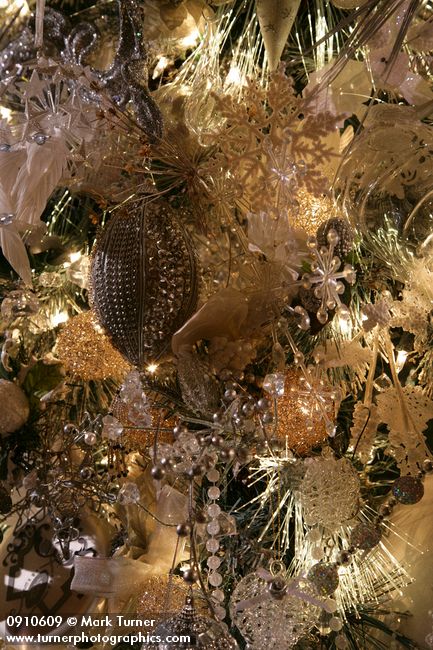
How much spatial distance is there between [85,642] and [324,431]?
0.30m

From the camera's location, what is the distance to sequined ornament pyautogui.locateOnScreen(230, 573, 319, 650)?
0.58 metres

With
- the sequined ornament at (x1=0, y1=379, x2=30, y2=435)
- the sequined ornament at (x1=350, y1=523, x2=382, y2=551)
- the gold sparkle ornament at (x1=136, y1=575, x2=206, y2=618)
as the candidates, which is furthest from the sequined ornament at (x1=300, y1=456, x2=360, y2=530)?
the sequined ornament at (x1=0, y1=379, x2=30, y2=435)

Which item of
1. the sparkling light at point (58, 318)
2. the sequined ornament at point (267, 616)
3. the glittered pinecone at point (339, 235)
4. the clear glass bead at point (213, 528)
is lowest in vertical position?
the sparkling light at point (58, 318)

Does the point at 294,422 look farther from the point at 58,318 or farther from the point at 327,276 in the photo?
the point at 58,318

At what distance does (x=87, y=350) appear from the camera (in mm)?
703

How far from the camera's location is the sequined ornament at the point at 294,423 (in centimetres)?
61

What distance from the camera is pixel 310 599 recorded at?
1.87 feet

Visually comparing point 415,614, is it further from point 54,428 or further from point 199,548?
point 54,428

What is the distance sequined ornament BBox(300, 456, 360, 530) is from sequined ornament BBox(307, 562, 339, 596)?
3 cm

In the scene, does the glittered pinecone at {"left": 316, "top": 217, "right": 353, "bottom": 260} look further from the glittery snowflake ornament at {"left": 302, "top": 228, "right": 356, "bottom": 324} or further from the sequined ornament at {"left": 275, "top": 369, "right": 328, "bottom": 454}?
the sequined ornament at {"left": 275, "top": 369, "right": 328, "bottom": 454}

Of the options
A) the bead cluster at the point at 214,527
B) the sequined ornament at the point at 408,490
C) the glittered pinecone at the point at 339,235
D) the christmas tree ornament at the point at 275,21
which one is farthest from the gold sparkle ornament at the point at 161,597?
the christmas tree ornament at the point at 275,21

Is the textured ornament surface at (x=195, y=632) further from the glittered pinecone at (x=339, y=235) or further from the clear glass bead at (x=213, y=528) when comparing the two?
the glittered pinecone at (x=339, y=235)

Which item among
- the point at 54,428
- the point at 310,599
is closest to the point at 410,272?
the point at 310,599

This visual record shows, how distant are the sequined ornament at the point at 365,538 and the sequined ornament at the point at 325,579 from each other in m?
0.02
